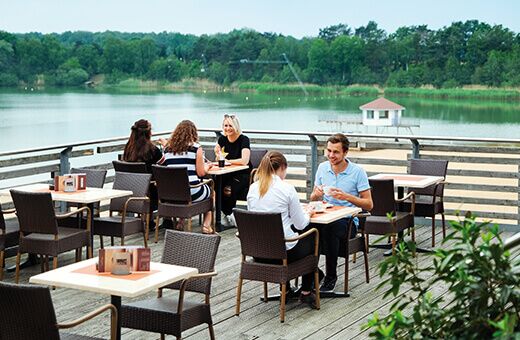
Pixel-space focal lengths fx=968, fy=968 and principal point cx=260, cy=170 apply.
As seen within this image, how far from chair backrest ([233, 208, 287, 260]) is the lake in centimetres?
4454

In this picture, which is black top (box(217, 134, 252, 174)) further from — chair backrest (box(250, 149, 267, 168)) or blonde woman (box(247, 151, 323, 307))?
blonde woman (box(247, 151, 323, 307))

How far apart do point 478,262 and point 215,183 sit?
6.86 metres

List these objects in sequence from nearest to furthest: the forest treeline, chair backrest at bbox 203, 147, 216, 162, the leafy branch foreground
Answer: the leafy branch foreground, chair backrest at bbox 203, 147, 216, 162, the forest treeline

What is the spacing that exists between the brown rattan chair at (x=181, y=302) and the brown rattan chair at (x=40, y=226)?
174 cm

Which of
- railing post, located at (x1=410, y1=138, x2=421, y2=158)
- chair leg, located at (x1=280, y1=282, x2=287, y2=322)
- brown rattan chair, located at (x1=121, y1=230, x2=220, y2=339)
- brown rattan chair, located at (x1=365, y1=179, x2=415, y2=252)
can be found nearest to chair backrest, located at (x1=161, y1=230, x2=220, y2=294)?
brown rattan chair, located at (x1=121, y1=230, x2=220, y2=339)

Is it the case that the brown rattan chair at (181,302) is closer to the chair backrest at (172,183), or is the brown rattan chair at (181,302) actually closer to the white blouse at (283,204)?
the white blouse at (283,204)

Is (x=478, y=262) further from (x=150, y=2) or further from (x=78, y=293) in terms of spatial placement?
(x=150, y=2)

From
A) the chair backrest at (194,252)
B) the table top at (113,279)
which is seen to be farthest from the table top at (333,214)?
the table top at (113,279)

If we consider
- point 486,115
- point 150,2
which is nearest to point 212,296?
point 486,115

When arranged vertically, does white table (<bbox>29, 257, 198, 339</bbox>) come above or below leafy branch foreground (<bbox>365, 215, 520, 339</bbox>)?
below

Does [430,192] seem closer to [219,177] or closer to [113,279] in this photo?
[219,177]

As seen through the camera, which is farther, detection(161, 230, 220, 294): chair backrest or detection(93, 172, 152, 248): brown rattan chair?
detection(93, 172, 152, 248): brown rattan chair

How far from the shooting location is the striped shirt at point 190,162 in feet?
28.9

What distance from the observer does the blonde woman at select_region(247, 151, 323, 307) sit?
19.9 feet
